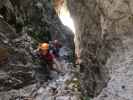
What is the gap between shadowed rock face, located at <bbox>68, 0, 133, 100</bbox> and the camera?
19.6ft

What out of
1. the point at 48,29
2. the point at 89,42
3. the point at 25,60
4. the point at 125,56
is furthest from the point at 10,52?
the point at 48,29

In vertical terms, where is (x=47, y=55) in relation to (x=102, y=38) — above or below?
above

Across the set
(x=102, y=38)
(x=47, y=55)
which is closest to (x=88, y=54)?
(x=102, y=38)

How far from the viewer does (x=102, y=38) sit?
22.5ft

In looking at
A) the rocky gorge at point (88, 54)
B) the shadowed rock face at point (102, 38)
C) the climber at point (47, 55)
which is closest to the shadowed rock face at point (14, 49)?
the rocky gorge at point (88, 54)

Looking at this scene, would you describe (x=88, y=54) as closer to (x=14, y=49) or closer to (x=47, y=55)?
(x=47, y=55)

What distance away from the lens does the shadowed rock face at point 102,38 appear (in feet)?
19.6

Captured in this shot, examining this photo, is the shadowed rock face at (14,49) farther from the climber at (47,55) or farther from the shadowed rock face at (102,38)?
the shadowed rock face at (102,38)

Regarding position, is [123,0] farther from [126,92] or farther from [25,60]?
[25,60]

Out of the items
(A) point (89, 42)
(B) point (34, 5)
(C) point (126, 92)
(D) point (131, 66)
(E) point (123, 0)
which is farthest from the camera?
(B) point (34, 5)

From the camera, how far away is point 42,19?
829 inches

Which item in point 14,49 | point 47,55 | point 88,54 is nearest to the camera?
point 88,54

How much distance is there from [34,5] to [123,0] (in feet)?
49.9

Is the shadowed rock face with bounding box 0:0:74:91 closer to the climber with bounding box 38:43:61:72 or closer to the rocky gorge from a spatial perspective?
the rocky gorge
